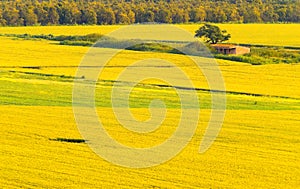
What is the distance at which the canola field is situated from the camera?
769 inches

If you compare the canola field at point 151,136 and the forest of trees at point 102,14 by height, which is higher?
the canola field at point 151,136

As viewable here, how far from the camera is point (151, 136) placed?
26.1 meters

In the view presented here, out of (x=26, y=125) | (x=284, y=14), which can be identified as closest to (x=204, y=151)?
(x=26, y=125)

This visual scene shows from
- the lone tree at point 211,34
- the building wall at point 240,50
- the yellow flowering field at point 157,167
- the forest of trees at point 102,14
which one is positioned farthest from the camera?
the forest of trees at point 102,14

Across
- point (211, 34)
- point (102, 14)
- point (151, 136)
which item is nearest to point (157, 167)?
point (151, 136)

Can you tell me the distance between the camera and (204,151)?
76.7 ft

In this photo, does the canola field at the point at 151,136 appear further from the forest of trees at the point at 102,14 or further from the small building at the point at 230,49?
the forest of trees at the point at 102,14

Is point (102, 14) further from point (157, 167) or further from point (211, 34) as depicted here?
point (157, 167)

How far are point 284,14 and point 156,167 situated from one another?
112 meters

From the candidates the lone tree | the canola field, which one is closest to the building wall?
the lone tree

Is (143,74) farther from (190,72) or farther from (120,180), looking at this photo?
(120,180)

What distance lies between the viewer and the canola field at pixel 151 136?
19531 millimetres

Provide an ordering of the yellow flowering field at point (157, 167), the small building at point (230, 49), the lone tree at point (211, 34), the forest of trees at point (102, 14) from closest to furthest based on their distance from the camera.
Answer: the yellow flowering field at point (157, 167), the small building at point (230, 49), the lone tree at point (211, 34), the forest of trees at point (102, 14)

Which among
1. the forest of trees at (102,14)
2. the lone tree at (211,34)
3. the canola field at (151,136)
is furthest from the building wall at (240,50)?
the forest of trees at (102,14)
